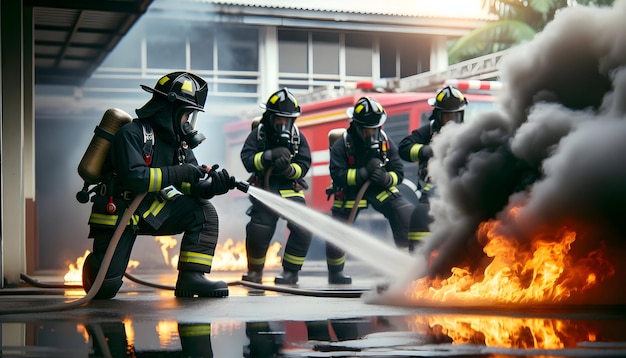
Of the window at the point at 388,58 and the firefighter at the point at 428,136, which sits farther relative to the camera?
the window at the point at 388,58

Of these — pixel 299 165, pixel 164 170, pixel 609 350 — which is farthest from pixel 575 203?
pixel 299 165

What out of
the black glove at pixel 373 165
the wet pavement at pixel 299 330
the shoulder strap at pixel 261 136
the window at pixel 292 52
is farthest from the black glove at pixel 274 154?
Result: the window at pixel 292 52

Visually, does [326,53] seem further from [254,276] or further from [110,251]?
[110,251]

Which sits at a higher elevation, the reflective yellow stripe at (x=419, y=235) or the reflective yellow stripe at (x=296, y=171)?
the reflective yellow stripe at (x=296, y=171)

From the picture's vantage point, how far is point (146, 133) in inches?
323

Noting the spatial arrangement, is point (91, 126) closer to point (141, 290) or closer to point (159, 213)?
point (141, 290)

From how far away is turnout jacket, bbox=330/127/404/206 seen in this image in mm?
11445

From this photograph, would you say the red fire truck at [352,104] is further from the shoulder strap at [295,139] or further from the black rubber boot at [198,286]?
the black rubber boot at [198,286]

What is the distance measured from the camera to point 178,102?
831 cm

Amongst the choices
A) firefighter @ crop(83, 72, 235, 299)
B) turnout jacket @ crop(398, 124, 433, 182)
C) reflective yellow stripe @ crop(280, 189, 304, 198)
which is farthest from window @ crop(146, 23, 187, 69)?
firefighter @ crop(83, 72, 235, 299)

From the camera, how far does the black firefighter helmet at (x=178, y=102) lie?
8.27 metres

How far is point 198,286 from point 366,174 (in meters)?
3.19

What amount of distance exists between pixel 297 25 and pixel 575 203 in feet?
68.8

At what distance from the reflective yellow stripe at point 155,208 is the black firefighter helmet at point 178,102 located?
1.66 feet
